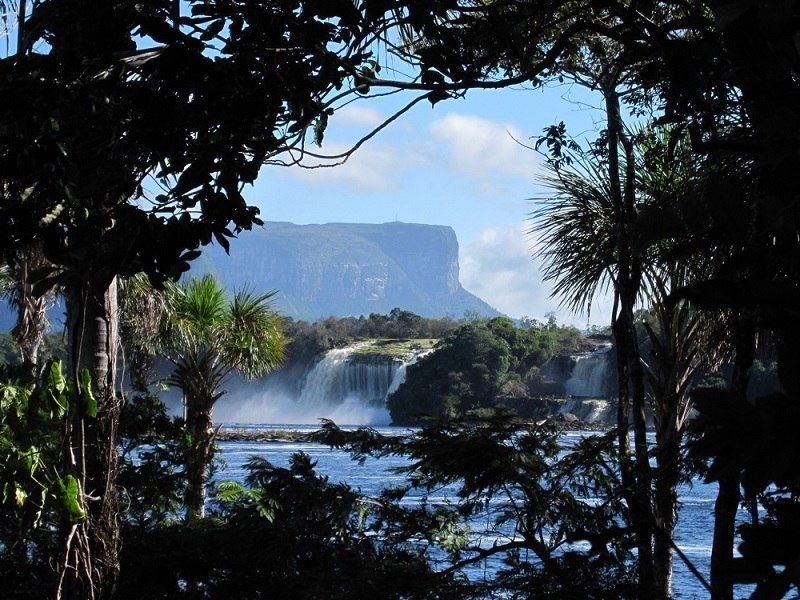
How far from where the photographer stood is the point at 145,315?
12.0 meters

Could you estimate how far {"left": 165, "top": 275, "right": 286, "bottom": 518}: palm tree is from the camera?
37.8ft

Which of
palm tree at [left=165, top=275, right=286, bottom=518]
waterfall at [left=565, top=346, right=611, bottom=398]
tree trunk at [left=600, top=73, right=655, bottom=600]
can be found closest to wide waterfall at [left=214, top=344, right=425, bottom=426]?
waterfall at [left=565, top=346, right=611, bottom=398]

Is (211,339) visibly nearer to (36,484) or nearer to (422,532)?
(36,484)

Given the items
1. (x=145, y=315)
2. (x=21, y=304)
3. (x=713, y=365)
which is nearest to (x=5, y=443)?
(x=713, y=365)

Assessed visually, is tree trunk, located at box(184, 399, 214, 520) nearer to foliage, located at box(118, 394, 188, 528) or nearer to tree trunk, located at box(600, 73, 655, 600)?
foliage, located at box(118, 394, 188, 528)

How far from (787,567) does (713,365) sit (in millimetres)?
7403

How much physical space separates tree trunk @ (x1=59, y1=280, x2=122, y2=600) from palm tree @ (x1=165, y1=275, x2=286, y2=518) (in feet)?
21.9

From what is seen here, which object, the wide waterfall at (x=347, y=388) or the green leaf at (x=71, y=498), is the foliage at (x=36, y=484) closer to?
the green leaf at (x=71, y=498)

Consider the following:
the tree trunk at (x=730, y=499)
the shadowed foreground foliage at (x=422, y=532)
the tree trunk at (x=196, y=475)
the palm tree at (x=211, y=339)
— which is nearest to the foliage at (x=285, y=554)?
the shadowed foreground foliage at (x=422, y=532)

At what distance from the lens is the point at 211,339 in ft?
40.9

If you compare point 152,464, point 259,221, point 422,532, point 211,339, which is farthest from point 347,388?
point 259,221

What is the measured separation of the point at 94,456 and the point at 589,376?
43.7 meters

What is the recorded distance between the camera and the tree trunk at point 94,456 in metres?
3.83

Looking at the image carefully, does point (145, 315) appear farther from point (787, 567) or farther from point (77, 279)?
point (787, 567)
